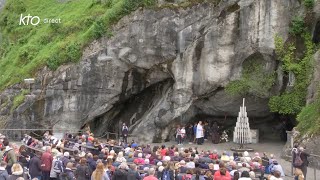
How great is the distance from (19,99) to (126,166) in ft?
60.5

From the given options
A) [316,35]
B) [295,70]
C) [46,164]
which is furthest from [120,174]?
[316,35]

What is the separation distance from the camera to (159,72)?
3419cm

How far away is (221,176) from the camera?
50.5 feet

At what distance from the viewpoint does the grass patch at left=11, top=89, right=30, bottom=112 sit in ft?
109

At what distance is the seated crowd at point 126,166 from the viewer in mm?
15492

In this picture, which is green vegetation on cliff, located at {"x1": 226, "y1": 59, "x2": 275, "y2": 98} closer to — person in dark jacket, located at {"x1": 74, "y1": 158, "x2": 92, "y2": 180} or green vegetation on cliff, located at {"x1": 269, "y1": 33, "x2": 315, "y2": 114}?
green vegetation on cliff, located at {"x1": 269, "y1": 33, "x2": 315, "y2": 114}

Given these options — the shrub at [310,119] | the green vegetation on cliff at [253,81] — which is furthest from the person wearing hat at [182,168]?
the green vegetation on cliff at [253,81]

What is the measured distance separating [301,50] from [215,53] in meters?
4.80

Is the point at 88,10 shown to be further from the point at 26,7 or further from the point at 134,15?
the point at 26,7

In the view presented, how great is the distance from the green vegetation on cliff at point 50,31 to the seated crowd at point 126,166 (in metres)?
13.0

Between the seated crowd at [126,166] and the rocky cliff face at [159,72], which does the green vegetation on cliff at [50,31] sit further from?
the seated crowd at [126,166]

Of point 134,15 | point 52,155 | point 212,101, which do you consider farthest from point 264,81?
point 52,155

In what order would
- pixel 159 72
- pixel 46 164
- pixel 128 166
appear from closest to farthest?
pixel 128 166 → pixel 46 164 → pixel 159 72

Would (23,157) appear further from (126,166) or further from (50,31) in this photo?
(50,31)
